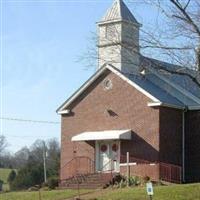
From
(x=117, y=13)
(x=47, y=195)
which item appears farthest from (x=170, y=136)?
(x=47, y=195)

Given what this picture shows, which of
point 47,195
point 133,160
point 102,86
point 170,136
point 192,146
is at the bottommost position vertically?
point 47,195

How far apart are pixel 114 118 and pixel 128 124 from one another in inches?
48.9

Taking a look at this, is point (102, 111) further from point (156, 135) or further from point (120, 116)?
point (156, 135)

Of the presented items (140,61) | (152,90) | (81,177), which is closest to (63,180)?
(81,177)

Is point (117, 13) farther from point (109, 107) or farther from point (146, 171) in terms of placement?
point (146, 171)

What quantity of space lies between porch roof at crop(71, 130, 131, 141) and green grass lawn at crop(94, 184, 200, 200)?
869cm

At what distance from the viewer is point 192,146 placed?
39.0m

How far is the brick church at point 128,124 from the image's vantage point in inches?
1494

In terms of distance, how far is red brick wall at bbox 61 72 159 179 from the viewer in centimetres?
3828

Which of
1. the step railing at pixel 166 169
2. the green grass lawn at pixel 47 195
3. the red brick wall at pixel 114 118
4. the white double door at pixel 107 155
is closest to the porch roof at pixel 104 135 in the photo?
the red brick wall at pixel 114 118

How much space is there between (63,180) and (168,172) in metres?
7.05

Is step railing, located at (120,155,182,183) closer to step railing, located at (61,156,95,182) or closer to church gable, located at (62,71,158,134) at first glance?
church gable, located at (62,71,158,134)

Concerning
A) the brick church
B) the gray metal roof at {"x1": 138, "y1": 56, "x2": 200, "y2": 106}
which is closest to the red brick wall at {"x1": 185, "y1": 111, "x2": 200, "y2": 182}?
the brick church

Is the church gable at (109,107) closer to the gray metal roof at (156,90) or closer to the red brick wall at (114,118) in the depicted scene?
the red brick wall at (114,118)
